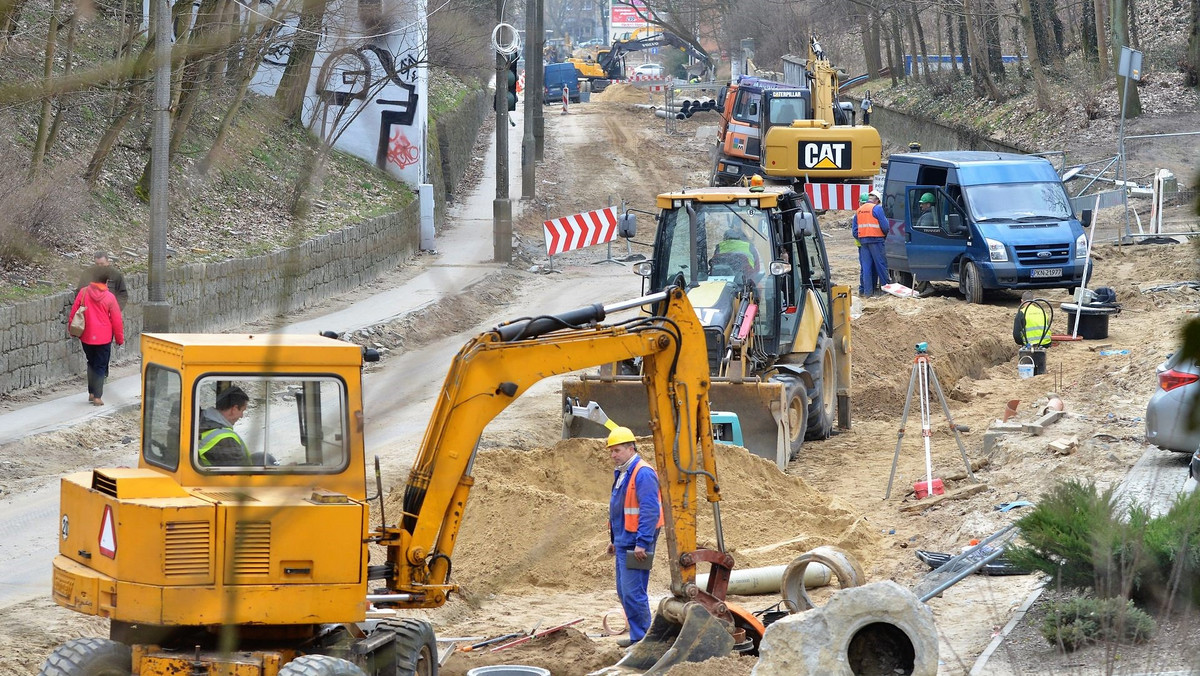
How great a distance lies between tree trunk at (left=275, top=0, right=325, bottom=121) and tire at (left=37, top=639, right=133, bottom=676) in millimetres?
3726

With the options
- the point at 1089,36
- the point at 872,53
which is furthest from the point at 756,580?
the point at 872,53

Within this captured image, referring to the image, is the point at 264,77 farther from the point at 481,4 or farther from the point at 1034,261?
the point at 1034,261

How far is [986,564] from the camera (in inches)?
375

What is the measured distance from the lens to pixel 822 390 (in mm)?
15617

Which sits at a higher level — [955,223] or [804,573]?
[955,223]

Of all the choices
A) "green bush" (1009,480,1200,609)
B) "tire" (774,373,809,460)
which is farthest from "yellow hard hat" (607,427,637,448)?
"tire" (774,373,809,460)

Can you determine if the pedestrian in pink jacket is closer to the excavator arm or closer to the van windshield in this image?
the excavator arm

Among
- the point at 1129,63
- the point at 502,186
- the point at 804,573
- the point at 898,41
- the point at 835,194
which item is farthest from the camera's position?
the point at 898,41

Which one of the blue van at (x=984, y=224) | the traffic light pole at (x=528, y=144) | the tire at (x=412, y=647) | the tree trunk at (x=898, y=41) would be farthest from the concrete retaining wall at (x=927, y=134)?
the tire at (x=412, y=647)

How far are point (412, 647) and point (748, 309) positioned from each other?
23.7 feet

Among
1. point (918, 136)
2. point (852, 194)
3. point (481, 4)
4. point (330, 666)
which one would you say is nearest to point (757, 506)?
point (330, 666)

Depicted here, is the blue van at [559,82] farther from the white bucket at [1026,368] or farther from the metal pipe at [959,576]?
the metal pipe at [959,576]

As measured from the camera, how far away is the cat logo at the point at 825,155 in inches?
1172

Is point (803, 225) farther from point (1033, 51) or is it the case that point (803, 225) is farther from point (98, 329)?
point (1033, 51)
